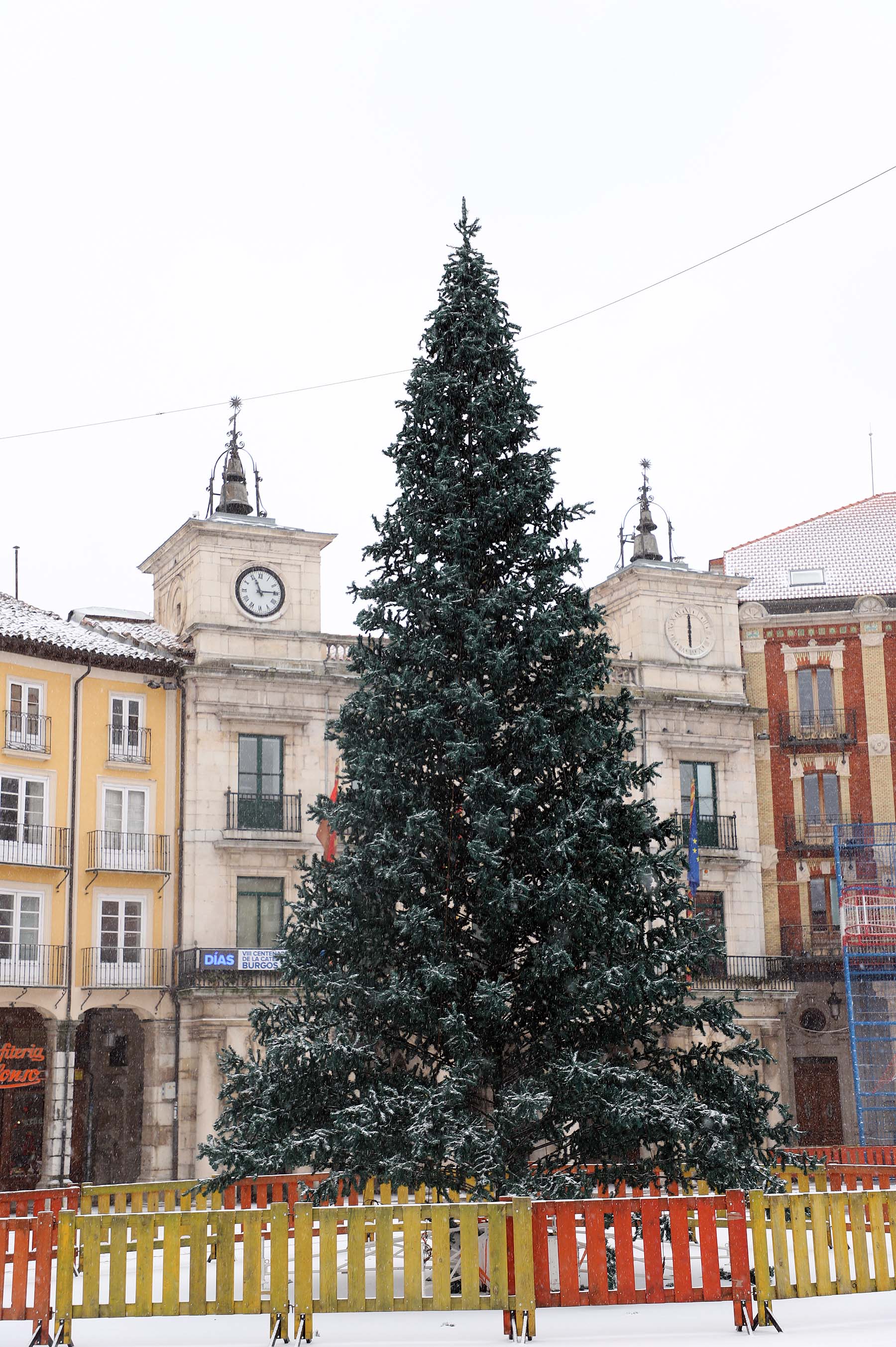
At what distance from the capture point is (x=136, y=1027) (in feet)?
123

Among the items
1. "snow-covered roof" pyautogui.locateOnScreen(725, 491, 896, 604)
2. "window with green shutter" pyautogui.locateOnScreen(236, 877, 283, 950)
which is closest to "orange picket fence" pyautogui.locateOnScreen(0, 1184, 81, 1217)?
"window with green shutter" pyautogui.locateOnScreen(236, 877, 283, 950)

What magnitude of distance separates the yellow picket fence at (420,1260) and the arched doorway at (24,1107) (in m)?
22.7

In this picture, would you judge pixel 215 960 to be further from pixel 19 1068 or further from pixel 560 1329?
pixel 560 1329

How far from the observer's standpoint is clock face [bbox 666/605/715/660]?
1667 inches

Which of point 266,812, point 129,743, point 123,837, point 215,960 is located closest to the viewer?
point 215,960

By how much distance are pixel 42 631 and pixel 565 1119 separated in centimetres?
2242

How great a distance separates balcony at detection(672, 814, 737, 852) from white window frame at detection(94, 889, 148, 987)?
50.0 ft

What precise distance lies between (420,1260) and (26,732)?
78.3 ft

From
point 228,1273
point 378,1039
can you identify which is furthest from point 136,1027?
point 228,1273

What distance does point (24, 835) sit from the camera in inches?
1336

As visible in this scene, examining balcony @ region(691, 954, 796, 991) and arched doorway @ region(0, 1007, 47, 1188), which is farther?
balcony @ region(691, 954, 796, 991)

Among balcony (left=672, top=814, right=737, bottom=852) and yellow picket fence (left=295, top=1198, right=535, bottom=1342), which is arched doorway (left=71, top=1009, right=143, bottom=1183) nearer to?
balcony (left=672, top=814, right=737, bottom=852)

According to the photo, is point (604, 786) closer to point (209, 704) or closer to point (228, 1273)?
→ point (228, 1273)

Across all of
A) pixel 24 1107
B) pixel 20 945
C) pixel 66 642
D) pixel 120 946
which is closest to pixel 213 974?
pixel 120 946
